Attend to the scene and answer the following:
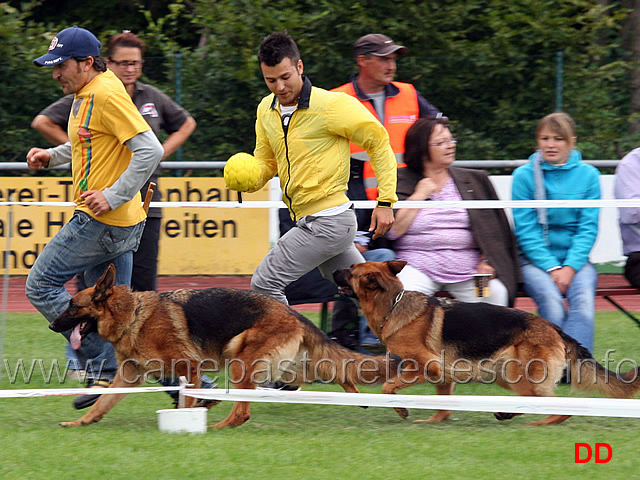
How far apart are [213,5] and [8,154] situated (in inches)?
143

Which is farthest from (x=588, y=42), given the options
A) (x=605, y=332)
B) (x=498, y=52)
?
(x=605, y=332)

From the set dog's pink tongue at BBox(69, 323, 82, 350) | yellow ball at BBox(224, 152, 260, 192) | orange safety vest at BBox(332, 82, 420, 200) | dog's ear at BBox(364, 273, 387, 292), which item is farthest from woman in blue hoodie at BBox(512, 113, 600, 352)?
dog's pink tongue at BBox(69, 323, 82, 350)

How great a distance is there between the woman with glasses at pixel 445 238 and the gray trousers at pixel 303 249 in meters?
0.76

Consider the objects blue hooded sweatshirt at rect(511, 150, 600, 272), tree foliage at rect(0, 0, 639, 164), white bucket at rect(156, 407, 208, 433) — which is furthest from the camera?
tree foliage at rect(0, 0, 639, 164)

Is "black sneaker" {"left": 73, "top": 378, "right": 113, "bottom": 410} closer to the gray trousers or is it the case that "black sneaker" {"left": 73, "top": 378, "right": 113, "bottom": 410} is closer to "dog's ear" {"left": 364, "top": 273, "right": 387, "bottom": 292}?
the gray trousers

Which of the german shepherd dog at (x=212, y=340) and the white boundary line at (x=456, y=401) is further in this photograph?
the german shepherd dog at (x=212, y=340)

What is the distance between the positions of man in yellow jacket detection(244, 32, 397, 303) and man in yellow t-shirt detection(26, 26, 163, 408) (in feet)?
2.47

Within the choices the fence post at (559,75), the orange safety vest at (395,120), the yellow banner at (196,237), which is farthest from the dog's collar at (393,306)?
the fence post at (559,75)

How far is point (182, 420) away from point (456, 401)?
4.49 ft

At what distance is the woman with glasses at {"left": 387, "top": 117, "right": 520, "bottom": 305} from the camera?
19.5ft

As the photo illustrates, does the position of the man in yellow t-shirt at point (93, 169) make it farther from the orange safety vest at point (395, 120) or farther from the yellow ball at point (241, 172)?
the orange safety vest at point (395, 120)

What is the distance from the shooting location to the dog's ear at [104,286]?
489 cm

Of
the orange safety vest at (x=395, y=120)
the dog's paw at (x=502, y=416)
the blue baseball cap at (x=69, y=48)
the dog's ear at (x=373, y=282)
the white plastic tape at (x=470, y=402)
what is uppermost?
the blue baseball cap at (x=69, y=48)

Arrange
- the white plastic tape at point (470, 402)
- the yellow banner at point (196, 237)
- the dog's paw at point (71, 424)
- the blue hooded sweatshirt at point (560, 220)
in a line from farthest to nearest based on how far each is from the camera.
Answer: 1. the yellow banner at point (196, 237)
2. the blue hooded sweatshirt at point (560, 220)
3. the dog's paw at point (71, 424)
4. the white plastic tape at point (470, 402)
